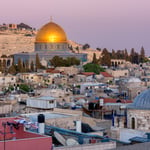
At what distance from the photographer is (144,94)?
21.2 meters

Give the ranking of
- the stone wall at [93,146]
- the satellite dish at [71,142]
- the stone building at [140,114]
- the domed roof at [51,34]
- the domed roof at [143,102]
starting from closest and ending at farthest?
the stone wall at [93,146]
the satellite dish at [71,142]
the stone building at [140,114]
the domed roof at [143,102]
the domed roof at [51,34]

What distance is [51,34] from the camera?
77.0m

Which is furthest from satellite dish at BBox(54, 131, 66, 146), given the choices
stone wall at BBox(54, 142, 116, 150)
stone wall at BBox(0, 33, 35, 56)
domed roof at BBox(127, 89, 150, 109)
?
stone wall at BBox(0, 33, 35, 56)

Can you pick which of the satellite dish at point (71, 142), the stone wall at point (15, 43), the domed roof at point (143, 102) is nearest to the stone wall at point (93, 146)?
the satellite dish at point (71, 142)

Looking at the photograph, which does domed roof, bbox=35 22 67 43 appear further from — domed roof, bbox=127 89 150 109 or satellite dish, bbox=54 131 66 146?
satellite dish, bbox=54 131 66 146

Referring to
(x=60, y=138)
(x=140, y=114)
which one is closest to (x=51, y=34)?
(x=140, y=114)

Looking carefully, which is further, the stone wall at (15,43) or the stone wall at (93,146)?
the stone wall at (15,43)

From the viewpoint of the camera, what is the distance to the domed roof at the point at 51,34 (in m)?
76.9

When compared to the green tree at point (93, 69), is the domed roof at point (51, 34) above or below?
above

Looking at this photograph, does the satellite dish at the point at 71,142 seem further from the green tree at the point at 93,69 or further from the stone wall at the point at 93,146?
the green tree at the point at 93,69

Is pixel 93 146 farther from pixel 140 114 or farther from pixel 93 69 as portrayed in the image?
pixel 93 69

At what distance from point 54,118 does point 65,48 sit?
59.1 meters

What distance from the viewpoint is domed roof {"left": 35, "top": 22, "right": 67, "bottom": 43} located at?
252 ft

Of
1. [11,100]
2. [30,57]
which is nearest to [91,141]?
[11,100]
